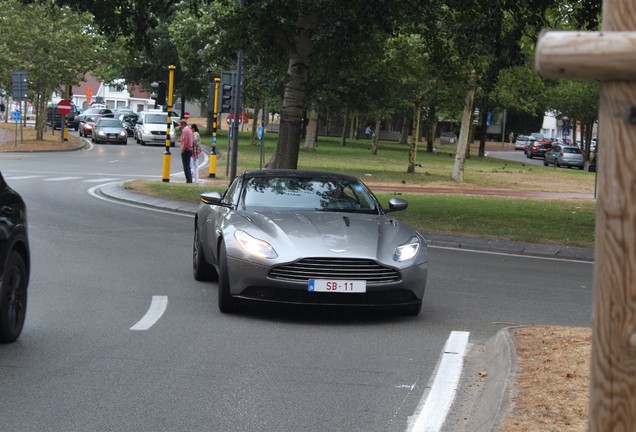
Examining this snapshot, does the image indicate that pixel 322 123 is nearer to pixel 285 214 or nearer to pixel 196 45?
pixel 196 45

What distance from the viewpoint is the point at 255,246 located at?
940cm

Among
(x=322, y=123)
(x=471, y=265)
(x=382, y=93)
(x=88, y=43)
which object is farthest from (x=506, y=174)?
(x=322, y=123)

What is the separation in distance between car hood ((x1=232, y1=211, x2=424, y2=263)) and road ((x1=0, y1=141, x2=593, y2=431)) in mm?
676

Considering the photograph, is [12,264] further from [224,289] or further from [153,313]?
[224,289]

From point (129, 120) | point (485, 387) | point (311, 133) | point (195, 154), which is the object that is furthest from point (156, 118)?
point (485, 387)

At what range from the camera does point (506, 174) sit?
4869 cm

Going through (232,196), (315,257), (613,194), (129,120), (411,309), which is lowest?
(129,120)

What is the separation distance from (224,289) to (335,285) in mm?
1082

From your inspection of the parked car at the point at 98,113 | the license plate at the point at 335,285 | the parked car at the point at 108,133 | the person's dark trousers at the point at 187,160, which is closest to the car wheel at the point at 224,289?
the license plate at the point at 335,285

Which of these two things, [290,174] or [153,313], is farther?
[290,174]

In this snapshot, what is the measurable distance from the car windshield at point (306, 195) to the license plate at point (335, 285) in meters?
1.59

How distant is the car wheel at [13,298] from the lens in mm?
7699

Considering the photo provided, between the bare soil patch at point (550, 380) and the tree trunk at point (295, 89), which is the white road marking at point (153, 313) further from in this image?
the tree trunk at point (295, 89)

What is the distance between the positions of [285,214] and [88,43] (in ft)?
154
